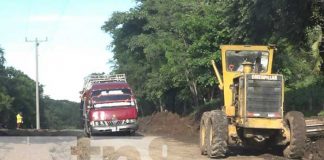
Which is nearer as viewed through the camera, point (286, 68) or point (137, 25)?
point (286, 68)

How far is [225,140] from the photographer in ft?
53.6

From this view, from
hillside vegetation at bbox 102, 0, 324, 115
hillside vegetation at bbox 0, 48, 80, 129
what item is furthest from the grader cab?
hillside vegetation at bbox 0, 48, 80, 129

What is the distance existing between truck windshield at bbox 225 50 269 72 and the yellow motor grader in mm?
238

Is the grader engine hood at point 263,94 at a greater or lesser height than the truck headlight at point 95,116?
greater

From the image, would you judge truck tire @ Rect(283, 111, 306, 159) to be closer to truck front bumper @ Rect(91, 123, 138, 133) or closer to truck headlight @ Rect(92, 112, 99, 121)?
truck front bumper @ Rect(91, 123, 138, 133)

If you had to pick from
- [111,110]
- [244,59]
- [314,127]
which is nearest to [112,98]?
[111,110]

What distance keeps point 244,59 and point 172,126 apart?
20.9 meters

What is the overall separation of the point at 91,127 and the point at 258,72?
503 inches

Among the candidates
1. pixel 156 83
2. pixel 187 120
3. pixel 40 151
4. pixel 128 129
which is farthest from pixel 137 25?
pixel 40 151

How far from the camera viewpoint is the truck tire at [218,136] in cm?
1622

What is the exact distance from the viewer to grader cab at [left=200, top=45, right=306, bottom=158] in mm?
15785

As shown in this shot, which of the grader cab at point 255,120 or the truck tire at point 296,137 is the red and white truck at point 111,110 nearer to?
the grader cab at point 255,120

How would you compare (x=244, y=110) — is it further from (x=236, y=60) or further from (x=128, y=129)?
(x=128, y=129)

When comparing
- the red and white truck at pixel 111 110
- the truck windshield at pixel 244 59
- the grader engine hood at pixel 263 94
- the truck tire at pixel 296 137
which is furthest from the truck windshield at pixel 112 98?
the truck tire at pixel 296 137
